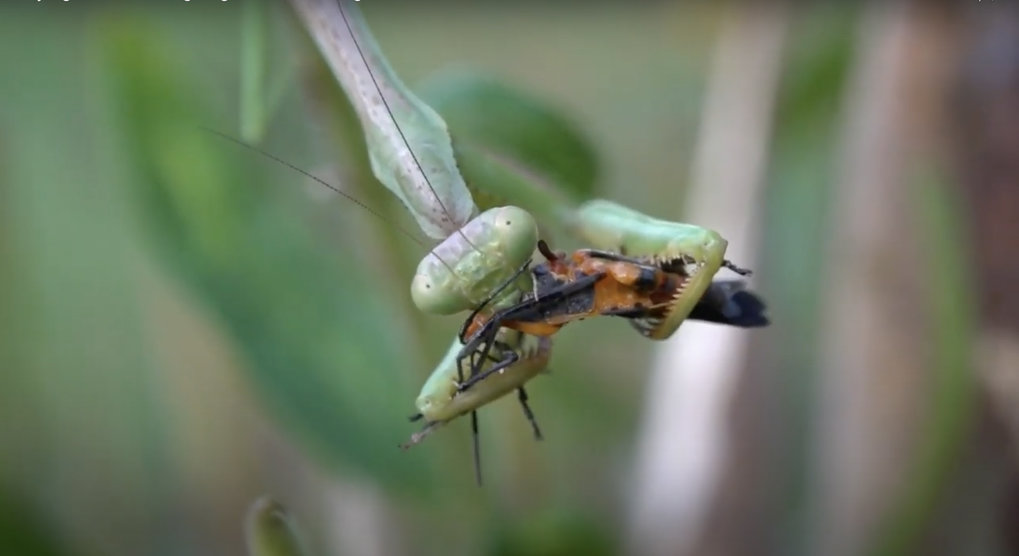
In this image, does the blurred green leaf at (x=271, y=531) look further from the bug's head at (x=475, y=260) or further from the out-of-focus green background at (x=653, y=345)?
the out-of-focus green background at (x=653, y=345)

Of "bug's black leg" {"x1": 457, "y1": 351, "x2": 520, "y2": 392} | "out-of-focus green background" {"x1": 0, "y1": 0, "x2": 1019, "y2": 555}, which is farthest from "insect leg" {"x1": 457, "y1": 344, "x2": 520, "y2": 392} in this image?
"out-of-focus green background" {"x1": 0, "y1": 0, "x2": 1019, "y2": 555}

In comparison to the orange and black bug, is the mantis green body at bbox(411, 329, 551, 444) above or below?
below

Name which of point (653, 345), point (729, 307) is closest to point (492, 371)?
point (729, 307)

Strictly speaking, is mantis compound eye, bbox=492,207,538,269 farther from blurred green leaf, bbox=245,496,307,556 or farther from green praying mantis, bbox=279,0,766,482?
blurred green leaf, bbox=245,496,307,556

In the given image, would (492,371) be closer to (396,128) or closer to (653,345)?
(396,128)

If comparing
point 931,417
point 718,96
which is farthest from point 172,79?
point 931,417
